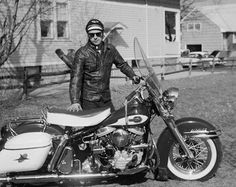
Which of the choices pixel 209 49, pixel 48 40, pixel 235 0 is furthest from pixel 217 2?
pixel 48 40

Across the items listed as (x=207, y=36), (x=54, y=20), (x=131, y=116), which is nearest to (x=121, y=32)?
(x=54, y=20)

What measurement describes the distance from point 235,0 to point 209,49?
36.8 feet

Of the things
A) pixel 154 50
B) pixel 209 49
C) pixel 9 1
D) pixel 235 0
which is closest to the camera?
pixel 9 1

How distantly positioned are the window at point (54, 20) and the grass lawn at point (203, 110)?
136 inches

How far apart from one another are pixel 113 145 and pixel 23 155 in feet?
3.22

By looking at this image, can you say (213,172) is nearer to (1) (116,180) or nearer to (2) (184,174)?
(2) (184,174)

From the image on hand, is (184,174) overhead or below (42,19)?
below

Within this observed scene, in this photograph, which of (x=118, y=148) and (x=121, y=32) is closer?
(x=118, y=148)

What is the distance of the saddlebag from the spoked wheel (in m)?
1.50

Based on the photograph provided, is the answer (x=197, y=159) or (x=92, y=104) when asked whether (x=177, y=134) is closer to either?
(x=197, y=159)

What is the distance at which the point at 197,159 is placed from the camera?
187 inches

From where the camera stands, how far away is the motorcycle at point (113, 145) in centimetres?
436

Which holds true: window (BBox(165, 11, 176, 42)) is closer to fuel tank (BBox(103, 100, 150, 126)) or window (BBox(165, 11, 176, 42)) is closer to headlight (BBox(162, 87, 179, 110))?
headlight (BBox(162, 87, 179, 110))

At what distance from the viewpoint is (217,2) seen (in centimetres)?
5516
